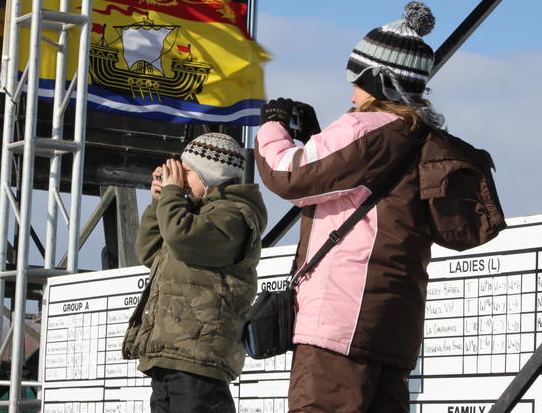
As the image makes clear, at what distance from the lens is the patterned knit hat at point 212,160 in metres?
Result: 3.86

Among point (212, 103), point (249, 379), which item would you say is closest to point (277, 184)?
point (249, 379)

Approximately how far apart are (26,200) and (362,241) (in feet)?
17.7

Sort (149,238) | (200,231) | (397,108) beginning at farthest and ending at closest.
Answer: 1. (149,238)
2. (200,231)
3. (397,108)

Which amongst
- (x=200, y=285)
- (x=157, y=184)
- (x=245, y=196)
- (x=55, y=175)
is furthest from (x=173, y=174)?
(x=55, y=175)

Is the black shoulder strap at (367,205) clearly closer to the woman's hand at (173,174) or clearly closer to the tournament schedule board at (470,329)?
the woman's hand at (173,174)

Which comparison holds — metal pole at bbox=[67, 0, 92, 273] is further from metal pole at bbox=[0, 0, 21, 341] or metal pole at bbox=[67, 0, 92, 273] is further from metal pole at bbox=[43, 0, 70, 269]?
metal pole at bbox=[0, 0, 21, 341]

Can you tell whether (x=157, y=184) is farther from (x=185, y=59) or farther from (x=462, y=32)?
(x=185, y=59)

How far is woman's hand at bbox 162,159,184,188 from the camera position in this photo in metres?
3.80

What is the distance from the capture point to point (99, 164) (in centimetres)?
1157

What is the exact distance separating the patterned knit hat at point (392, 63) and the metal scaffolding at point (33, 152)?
518 cm

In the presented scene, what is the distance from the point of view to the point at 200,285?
12.1ft

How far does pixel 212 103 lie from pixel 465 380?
767 centimetres

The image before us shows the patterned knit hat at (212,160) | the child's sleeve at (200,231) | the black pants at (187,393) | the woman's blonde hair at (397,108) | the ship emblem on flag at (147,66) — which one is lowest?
the black pants at (187,393)

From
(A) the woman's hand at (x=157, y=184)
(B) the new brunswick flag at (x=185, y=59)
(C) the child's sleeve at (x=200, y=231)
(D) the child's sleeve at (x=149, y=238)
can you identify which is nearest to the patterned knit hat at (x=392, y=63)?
(C) the child's sleeve at (x=200, y=231)
